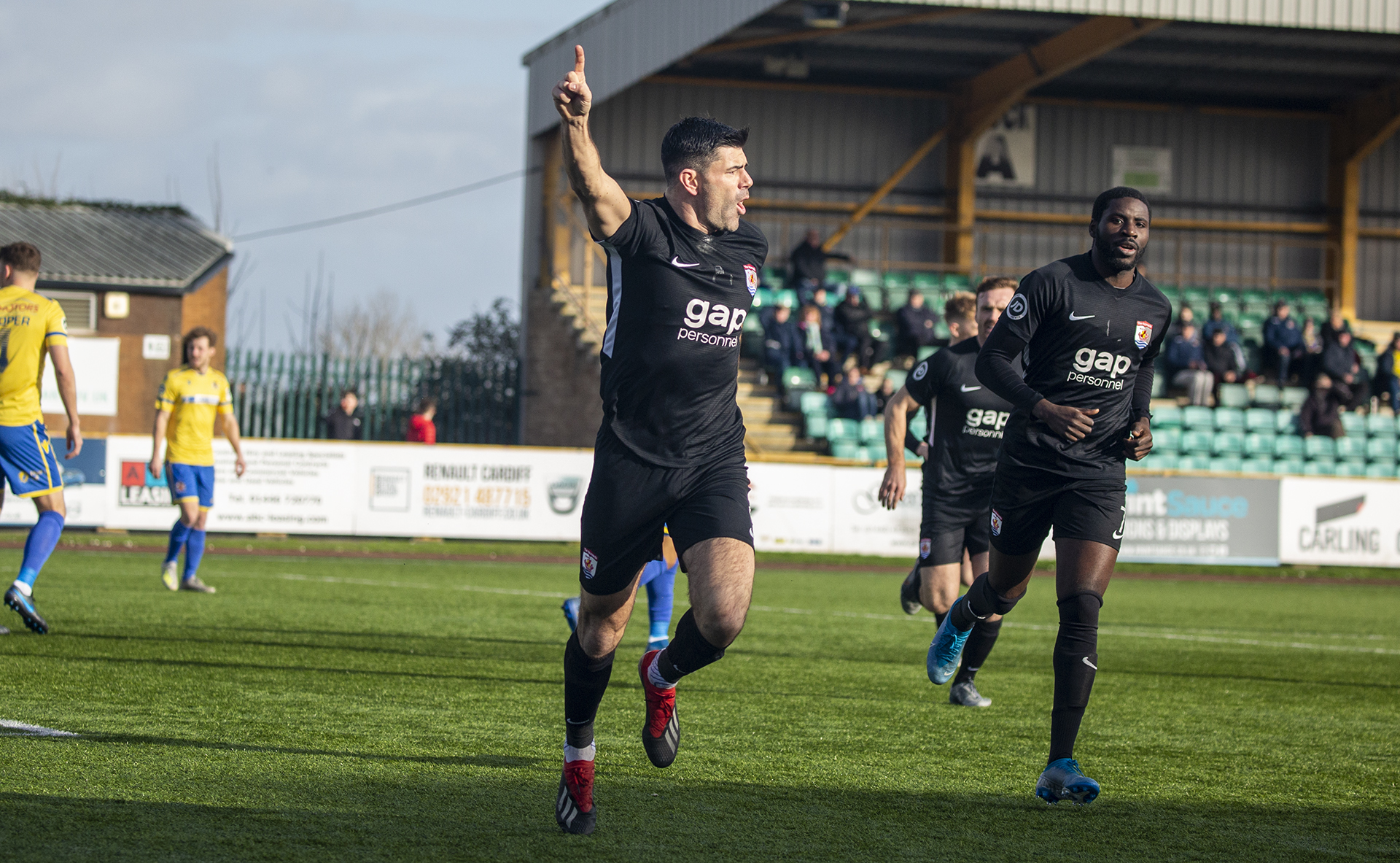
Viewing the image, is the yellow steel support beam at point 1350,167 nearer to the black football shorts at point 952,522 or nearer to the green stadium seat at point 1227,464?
the green stadium seat at point 1227,464

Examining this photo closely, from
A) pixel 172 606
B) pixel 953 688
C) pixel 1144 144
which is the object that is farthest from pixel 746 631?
pixel 1144 144

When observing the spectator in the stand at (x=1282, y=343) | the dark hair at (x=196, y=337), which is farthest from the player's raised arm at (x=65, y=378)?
the spectator in the stand at (x=1282, y=343)

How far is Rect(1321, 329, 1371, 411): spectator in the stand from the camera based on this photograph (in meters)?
24.6

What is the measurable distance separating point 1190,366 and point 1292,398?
1.96 meters

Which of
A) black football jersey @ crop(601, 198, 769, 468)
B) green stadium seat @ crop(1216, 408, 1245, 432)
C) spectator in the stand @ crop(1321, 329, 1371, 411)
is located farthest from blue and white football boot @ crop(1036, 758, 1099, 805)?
spectator in the stand @ crop(1321, 329, 1371, 411)

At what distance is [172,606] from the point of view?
1067cm

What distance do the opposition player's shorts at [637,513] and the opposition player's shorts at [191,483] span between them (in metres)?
8.18

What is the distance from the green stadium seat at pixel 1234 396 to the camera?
82.1ft

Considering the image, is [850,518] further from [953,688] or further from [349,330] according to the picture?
[349,330]

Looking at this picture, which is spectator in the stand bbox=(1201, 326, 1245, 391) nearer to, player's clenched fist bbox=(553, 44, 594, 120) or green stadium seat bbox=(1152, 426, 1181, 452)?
green stadium seat bbox=(1152, 426, 1181, 452)

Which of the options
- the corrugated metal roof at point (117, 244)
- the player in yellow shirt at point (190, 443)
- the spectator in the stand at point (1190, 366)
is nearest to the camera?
the player in yellow shirt at point (190, 443)

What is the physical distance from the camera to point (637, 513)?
4.55 metres

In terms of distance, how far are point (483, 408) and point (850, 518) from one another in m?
9.79

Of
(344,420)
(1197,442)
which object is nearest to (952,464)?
(344,420)
